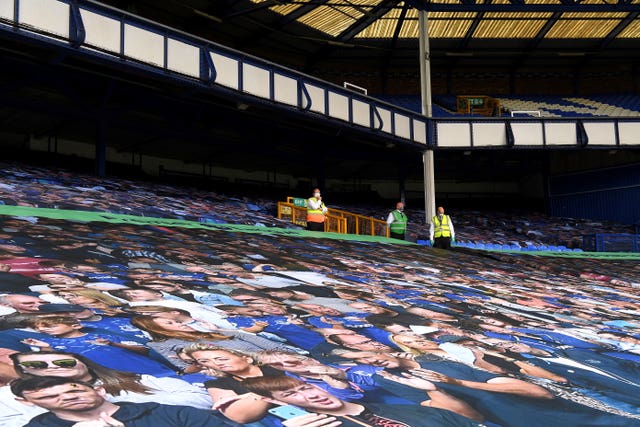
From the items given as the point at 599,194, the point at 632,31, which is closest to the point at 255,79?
the point at 599,194

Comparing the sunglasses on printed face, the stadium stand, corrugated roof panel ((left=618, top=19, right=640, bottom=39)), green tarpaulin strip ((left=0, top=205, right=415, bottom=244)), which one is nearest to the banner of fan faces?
the sunglasses on printed face

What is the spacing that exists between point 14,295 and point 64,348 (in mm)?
1646

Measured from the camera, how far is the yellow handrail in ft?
65.7

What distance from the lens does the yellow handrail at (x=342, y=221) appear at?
788 inches

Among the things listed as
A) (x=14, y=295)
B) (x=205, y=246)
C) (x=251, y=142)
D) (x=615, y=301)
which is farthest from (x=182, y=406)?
(x=251, y=142)

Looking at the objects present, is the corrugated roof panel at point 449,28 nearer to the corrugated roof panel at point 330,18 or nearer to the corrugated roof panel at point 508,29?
the corrugated roof panel at point 508,29

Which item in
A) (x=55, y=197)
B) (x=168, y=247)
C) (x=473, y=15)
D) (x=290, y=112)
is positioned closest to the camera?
(x=168, y=247)

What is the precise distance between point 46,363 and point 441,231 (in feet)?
47.2

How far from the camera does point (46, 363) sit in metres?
3.93

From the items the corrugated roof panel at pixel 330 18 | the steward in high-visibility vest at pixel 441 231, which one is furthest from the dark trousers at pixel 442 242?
the corrugated roof panel at pixel 330 18

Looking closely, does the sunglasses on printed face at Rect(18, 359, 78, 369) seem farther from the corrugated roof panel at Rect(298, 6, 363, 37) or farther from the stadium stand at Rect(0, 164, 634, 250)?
the corrugated roof panel at Rect(298, 6, 363, 37)

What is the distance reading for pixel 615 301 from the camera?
10.9m

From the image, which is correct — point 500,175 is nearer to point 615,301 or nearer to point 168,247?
point 615,301

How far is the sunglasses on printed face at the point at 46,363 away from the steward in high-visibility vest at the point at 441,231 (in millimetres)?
13942
